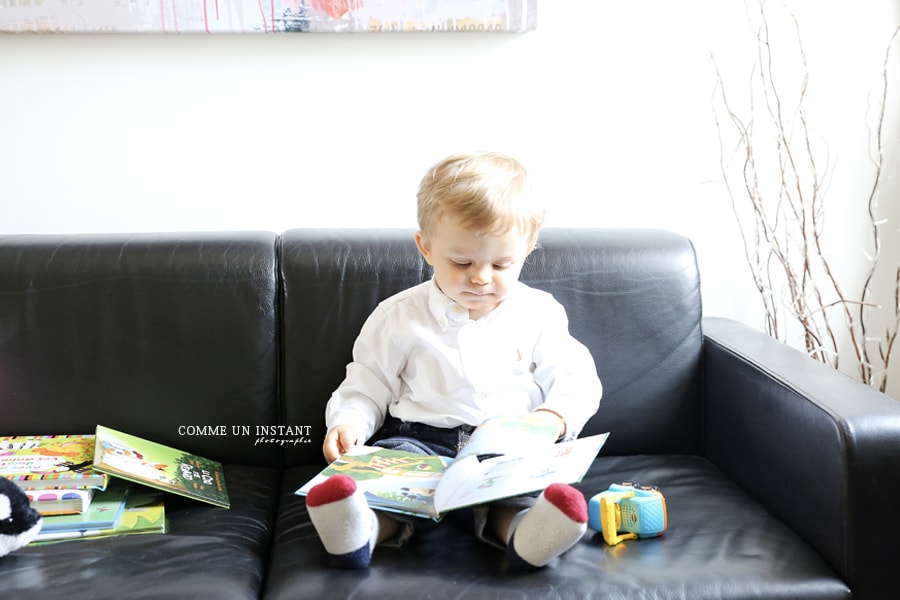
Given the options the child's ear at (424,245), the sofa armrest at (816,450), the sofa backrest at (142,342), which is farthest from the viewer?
the sofa backrest at (142,342)

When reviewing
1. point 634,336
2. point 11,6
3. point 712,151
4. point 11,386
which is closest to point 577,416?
point 634,336

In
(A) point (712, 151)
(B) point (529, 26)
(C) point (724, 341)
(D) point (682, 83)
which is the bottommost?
(C) point (724, 341)

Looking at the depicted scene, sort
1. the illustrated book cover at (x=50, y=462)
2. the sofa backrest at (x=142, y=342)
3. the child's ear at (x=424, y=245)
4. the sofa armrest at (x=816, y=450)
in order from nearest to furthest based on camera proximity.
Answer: the sofa armrest at (x=816, y=450)
the illustrated book cover at (x=50, y=462)
the child's ear at (x=424, y=245)
the sofa backrest at (x=142, y=342)

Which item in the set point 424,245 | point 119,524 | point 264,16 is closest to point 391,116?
point 264,16

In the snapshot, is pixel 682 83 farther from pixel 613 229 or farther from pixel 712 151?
pixel 613 229

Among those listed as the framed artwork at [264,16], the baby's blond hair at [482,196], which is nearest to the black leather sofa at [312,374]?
the baby's blond hair at [482,196]

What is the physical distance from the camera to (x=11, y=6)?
6.33ft

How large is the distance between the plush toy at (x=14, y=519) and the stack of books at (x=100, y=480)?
0.06 meters

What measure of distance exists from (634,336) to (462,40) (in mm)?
774

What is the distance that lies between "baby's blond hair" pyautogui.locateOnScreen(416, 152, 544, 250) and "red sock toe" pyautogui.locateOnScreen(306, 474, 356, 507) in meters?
0.48

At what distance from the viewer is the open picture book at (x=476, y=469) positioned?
4.29 feet

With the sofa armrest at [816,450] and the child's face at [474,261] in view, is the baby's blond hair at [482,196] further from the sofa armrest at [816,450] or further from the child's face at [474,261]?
the sofa armrest at [816,450]

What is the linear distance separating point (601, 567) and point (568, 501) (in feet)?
0.49

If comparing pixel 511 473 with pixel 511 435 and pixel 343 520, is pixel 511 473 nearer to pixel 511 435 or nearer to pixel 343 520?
pixel 511 435
